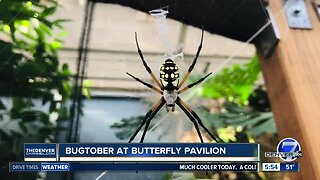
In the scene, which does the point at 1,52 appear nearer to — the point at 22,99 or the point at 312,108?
the point at 22,99

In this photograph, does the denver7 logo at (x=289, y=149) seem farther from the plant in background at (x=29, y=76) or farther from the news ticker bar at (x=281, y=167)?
the plant in background at (x=29, y=76)

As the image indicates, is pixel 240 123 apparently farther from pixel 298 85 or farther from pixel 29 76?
pixel 29 76

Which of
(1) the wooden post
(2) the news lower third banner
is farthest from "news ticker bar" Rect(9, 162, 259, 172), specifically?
(1) the wooden post

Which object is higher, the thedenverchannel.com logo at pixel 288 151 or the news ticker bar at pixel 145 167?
the thedenverchannel.com logo at pixel 288 151

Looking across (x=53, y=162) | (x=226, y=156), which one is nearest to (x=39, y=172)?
(x=53, y=162)

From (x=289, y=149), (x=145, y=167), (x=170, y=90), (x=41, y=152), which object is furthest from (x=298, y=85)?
(x=41, y=152)

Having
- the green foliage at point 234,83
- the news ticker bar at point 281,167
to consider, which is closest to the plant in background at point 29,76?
the green foliage at point 234,83

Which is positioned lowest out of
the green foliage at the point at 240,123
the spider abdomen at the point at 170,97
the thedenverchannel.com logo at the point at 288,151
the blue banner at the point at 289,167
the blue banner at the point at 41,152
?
the blue banner at the point at 289,167
